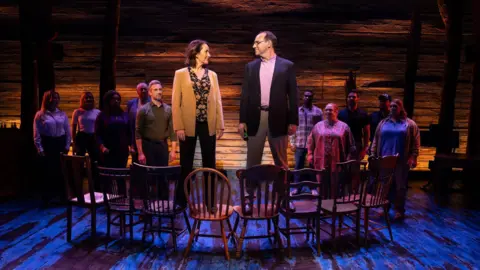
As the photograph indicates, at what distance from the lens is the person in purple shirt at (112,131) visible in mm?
5845

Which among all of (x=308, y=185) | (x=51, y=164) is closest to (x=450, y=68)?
(x=308, y=185)

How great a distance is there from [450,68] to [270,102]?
4777 millimetres

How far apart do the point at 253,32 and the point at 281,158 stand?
4.55 meters

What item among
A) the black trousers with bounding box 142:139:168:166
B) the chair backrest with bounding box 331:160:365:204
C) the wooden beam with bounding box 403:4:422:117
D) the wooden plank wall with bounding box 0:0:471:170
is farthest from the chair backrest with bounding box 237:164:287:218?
the wooden beam with bounding box 403:4:422:117

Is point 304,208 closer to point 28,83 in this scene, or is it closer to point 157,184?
point 157,184

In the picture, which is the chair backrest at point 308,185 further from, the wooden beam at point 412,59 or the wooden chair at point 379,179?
the wooden beam at point 412,59

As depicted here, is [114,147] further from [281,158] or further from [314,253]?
[314,253]

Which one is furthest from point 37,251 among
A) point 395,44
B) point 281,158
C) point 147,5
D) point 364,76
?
point 395,44

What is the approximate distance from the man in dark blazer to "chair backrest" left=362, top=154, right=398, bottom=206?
871 mm

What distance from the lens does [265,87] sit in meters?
4.55

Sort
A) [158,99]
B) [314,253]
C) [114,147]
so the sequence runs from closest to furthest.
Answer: [314,253] → [158,99] → [114,147]

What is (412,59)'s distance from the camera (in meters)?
8.30

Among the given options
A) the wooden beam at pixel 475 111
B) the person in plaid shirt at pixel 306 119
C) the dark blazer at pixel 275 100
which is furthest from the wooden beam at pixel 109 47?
the wooden beam at pixel 475 111

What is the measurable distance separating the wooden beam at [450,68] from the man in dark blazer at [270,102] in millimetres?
4442
